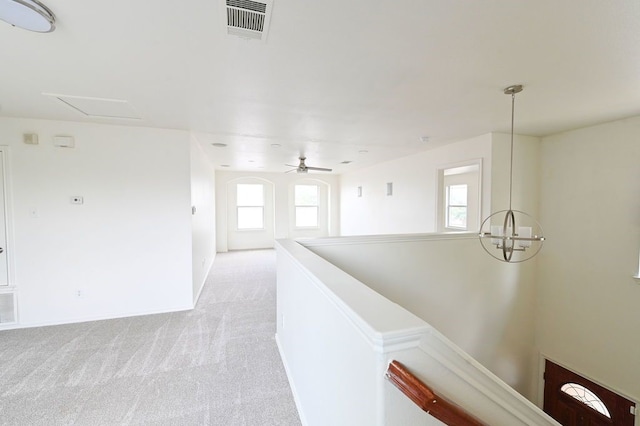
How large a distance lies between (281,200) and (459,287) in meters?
5.87

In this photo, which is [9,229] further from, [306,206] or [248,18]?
[306,206]

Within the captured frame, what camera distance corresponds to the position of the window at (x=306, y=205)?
8688mm

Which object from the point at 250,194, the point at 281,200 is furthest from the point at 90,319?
the point at 281,200

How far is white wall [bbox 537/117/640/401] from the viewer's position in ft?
9.98

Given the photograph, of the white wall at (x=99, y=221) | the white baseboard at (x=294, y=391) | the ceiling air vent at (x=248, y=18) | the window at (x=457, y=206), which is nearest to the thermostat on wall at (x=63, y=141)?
the white wall at (x=99, y=221)

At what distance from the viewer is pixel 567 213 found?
3.60m

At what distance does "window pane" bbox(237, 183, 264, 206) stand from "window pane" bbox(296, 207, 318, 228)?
4.14ft

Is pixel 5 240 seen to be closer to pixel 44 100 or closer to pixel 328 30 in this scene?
pixel 44 100

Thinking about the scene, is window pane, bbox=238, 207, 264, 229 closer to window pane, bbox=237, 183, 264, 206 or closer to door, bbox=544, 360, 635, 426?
window pane, bbox=237, 183, 264, 206

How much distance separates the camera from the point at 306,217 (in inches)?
347

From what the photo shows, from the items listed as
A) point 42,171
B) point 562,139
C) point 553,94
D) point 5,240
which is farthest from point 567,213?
point 5,240

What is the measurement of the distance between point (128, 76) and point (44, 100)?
127 centimetres

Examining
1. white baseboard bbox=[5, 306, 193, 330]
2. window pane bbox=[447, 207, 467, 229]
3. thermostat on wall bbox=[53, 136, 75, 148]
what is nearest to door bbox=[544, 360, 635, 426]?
window pane bbox=[447, 207, 467, 229]

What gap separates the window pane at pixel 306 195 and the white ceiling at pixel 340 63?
5.45 m
